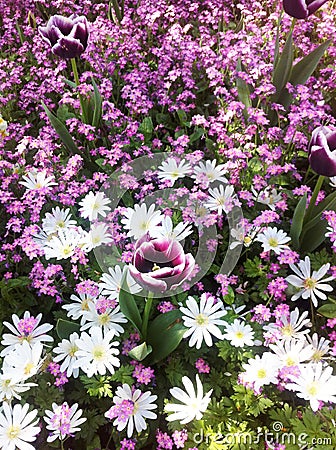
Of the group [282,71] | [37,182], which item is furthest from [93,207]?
[282,71]

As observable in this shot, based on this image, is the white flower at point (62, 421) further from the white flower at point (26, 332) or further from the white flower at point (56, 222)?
the white flower at point (56, 222)

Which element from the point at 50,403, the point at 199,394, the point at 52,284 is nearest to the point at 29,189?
the point at 52,284

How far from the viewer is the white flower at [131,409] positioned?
113 centimetres

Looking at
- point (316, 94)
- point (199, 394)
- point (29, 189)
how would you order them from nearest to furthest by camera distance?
1. point (199, 394)
2. point (29, 189)
3. point (316, 94)

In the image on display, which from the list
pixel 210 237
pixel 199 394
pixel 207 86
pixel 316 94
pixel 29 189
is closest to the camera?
pixel 199 394

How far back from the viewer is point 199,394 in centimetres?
115

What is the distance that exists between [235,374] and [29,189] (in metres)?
0.82

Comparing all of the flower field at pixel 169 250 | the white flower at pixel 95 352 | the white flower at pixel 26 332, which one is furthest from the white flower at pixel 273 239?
the white flower at pixel 26 332

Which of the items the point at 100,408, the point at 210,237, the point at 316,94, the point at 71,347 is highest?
the point at 316,94

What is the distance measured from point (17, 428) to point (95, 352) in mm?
237

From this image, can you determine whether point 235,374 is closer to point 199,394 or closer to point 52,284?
point 199,394

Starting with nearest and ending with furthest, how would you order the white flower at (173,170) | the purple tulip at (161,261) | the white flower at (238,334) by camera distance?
the purple tulip at (161,261) → the white flower at (238,334) → the white flower at (173,170)

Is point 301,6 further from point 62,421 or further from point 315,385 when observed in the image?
point 62,421

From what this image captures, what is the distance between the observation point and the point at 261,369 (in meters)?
1.18
